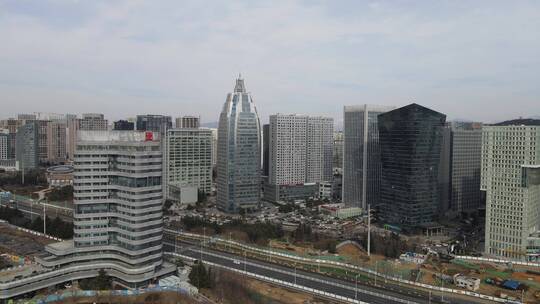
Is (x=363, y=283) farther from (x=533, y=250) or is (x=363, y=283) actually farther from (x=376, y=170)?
(x=376, y=170)

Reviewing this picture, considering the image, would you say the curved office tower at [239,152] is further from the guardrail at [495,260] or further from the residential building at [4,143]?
the residential building at [4,143]

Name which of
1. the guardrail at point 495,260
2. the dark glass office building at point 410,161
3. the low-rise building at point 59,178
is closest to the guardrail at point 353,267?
the guardrail at point 495,260

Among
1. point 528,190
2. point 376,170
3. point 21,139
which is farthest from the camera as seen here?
point 21,139

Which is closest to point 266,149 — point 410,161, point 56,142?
point 410,161

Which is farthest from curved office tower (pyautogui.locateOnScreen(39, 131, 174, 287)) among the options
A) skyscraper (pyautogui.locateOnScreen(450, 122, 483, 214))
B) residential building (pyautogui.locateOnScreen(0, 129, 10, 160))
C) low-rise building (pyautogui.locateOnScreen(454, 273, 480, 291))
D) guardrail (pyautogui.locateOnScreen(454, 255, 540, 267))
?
residential building (pyautogui.locateOnScreen(0, 129, 10, 160))

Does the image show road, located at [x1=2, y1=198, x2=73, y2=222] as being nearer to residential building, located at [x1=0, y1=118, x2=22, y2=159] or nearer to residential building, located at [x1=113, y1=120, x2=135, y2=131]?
residential building, located at [x1=0, y1=118, x2=22, y2=159]

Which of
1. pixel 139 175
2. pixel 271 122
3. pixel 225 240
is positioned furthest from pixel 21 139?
pixel 139 175
